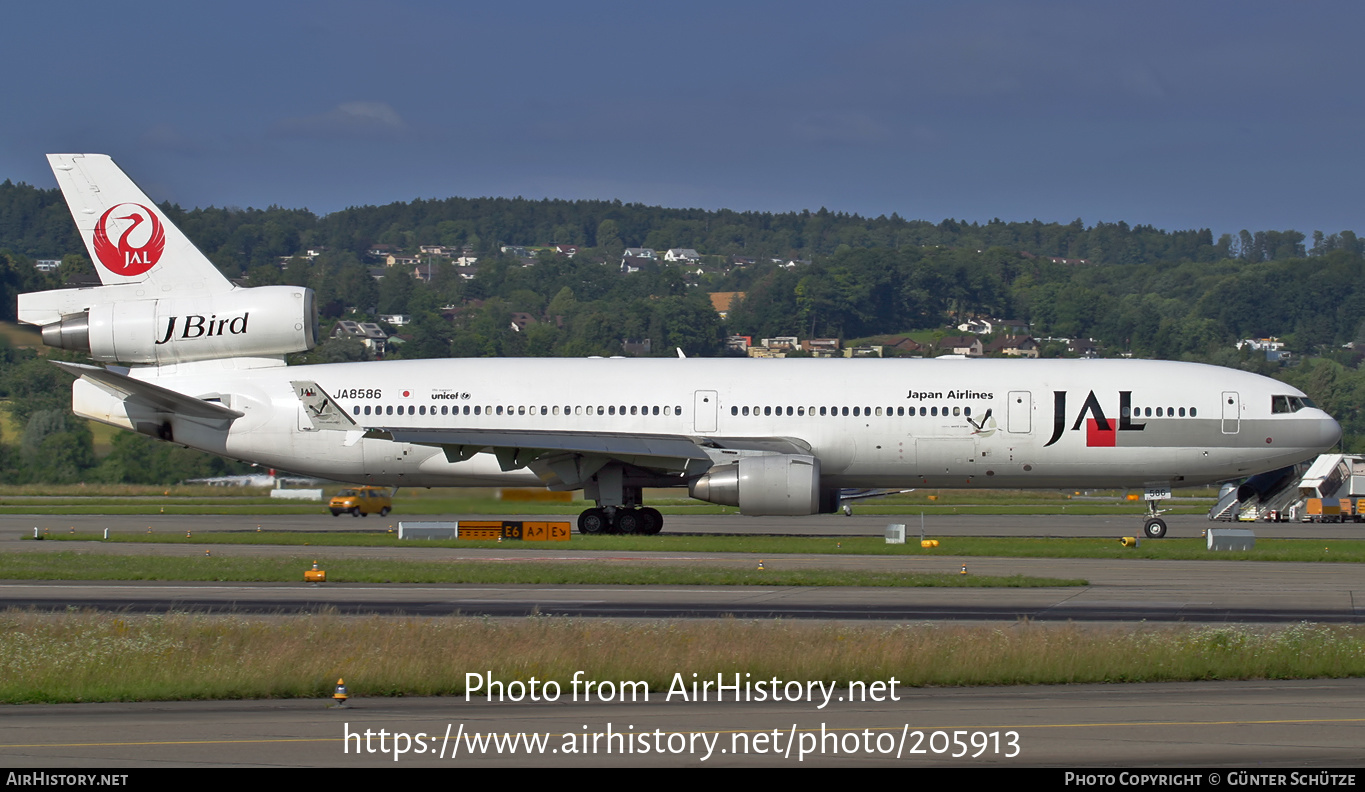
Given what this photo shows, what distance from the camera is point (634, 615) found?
19516mm

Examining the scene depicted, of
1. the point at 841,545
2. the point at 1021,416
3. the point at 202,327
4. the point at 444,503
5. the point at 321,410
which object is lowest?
the point at 841,545

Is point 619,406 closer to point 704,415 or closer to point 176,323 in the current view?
point 704,415

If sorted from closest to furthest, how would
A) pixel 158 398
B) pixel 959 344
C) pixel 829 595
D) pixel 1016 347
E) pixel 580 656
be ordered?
pixel 580 656, pixel 829 595, pixel 158 398, pixel 1016 347, pixel 959 344

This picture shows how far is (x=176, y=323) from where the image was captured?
3516 cm

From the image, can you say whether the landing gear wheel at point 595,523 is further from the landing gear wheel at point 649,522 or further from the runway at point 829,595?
the runway at point 829,595

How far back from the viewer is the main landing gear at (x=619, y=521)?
34.7m

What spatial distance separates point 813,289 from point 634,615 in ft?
578

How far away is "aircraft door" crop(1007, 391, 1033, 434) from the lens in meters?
34.1

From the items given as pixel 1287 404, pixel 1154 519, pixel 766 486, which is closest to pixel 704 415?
pixel 766 486

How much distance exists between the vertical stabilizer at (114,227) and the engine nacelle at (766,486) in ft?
50.4

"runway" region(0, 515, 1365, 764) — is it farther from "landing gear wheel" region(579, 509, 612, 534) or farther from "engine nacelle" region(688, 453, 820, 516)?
"landing gear wheel" region(579, 509, 612, 534)

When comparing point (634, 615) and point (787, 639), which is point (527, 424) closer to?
point (634, 615)

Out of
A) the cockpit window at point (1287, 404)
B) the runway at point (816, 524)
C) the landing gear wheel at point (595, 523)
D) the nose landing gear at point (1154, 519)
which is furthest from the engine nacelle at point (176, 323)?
the cockpit window at point (1287, 404)

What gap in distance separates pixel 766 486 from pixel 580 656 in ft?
57.9
